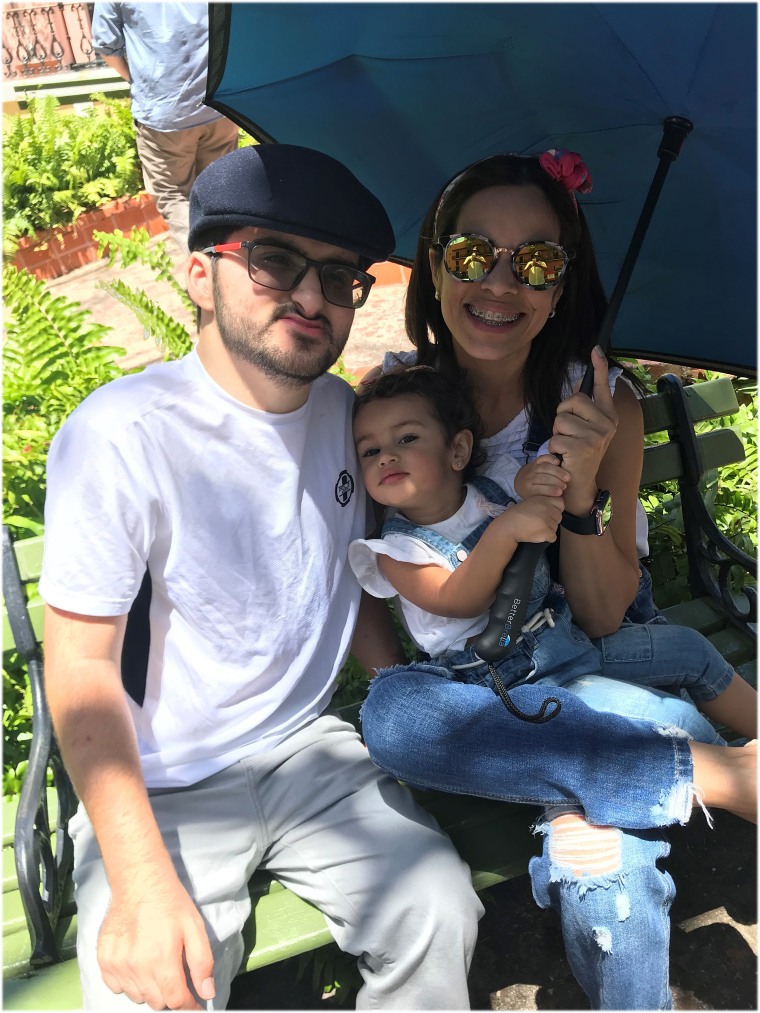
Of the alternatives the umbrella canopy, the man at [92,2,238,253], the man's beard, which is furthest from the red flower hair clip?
the man at [92,2,238,253]

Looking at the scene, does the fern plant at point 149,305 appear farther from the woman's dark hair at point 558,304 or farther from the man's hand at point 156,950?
the man's hand at point 156,950

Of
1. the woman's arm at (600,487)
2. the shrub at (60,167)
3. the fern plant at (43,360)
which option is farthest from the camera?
the shrub at (60,167)

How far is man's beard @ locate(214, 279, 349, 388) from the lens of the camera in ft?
7.55

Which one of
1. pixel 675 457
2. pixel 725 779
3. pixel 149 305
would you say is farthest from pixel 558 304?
pixel 149 305

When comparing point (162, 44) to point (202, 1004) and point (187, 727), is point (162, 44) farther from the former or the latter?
point (202, 1004)

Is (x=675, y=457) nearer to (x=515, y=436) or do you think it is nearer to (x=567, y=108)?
(x=515, y=436)

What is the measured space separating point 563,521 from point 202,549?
3.01 feet

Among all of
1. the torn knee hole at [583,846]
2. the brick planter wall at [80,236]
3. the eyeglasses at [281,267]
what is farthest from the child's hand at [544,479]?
the brick planter wall at [80,236]

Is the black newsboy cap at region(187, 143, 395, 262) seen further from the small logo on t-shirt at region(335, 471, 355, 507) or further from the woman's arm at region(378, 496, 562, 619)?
the woman's arm at region(378, 496, 562, 619)

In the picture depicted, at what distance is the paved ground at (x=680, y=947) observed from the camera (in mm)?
2797

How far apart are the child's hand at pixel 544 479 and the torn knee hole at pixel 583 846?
765 mm

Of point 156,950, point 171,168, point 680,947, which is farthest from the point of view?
point 171,168

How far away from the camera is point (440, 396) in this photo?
2.60 m

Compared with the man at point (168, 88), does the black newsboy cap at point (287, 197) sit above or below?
below
